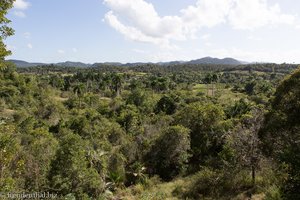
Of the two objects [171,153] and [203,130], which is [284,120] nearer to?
[171,153]

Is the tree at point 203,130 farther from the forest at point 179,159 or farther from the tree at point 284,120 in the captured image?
the tree at point 284,120

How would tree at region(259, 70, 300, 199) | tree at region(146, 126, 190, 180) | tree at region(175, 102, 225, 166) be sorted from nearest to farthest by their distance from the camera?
1. tree at region(259, 70, 300, 199)
2. tree at region(146, 126, 190, 180)
3. tree at region(175, 102, 225, 166)

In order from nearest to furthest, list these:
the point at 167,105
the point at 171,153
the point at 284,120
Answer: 1. the point at 284,120
2. the point at 171,153
3. the point at 167,105

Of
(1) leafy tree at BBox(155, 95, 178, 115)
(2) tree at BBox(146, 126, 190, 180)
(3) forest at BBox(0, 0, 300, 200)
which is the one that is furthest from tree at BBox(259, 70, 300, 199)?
(1) leafy tree at BBox(155, 95, 178, 115)

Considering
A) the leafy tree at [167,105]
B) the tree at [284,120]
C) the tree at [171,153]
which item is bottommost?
the leafy tree at [167,105]

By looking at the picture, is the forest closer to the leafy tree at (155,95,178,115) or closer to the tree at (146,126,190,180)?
the tree at (146,126,190,180)

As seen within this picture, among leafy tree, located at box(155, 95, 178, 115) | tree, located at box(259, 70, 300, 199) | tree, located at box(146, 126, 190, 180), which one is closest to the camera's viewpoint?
tree, located at box(259, 70, 300, 199)

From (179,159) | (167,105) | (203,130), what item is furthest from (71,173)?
(167,105)

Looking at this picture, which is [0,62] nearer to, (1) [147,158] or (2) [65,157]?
(2) [65,157]

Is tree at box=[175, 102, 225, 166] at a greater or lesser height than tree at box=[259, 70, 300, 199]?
lesser

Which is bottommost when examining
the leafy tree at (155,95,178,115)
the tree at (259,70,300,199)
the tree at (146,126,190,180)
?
the leafy tree at (155,95,178,115)

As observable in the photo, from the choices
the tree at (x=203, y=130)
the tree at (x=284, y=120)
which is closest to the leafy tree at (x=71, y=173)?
the tree at (x=284, y=120)

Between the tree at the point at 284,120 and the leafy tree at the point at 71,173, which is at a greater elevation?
the tree at the point at 284,120

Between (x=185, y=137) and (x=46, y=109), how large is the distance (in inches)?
1809
